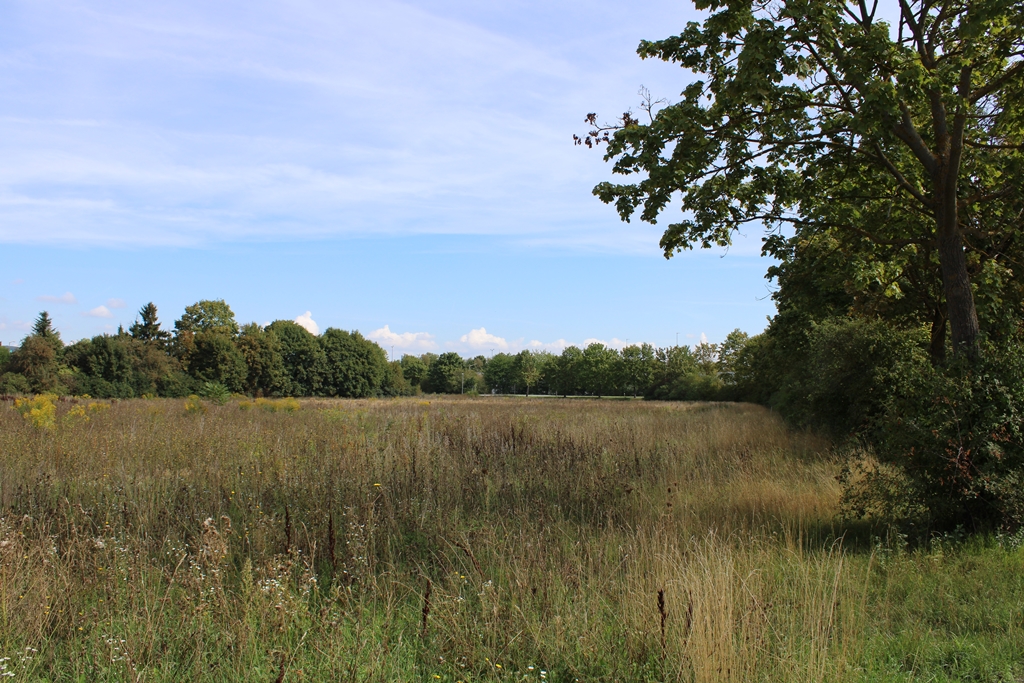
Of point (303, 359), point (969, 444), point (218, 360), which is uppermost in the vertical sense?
point (303, 359)

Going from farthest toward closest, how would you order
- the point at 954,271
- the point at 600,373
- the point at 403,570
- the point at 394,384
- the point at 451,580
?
the point at 600,373 → the point at 394,384 → the point at 954,271 → the point at 403,570 → the point at 451,580

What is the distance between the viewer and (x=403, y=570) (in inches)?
216

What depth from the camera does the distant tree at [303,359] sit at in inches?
3022

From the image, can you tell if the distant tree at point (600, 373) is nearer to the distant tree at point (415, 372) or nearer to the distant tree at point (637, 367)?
the distant tree at point (637, 367)

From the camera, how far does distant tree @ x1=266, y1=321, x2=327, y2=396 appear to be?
7675 centimetres

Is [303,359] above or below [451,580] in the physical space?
above

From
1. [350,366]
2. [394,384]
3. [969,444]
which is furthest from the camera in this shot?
[394,384]

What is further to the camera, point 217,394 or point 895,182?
point 217,394

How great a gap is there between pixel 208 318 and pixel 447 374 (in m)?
48.4

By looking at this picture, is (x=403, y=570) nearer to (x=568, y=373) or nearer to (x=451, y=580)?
(x=451, y=580)

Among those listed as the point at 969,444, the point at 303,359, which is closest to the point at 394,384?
the point at 303,359

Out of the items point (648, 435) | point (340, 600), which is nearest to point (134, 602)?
point (340, 600)

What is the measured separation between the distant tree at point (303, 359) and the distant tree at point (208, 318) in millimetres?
5621

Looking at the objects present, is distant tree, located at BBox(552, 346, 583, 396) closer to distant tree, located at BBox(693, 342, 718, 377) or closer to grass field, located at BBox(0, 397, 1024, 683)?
distant tree, located at BBox(693, 342, 718, 377)
